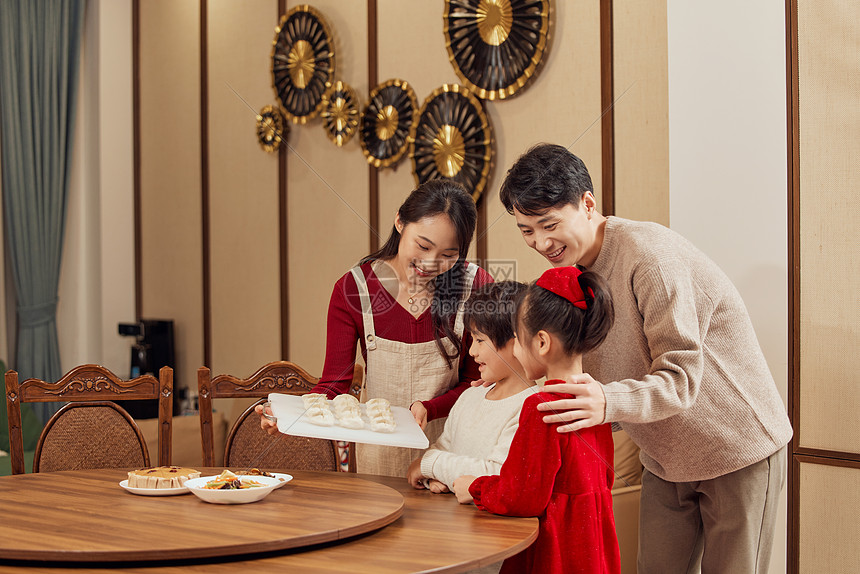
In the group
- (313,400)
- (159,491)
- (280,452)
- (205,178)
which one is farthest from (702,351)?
(205,178)

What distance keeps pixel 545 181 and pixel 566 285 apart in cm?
27

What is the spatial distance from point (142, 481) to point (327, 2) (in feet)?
10.8

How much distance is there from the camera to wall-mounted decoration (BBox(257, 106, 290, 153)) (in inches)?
182

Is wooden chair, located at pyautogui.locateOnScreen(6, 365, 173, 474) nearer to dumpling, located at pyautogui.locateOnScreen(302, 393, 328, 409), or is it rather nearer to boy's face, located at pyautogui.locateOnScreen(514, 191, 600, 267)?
dumpling, located at pyautogui.locateOnScreen(302, 393, 328, 409)

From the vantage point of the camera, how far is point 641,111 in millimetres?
2945

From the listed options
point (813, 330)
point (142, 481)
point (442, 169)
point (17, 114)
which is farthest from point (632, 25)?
point (17, 114)

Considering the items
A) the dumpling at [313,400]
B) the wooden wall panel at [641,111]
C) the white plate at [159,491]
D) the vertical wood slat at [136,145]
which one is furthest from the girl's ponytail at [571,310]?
the vertical wood slat at [136,145]

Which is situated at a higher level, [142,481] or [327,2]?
[327,2]

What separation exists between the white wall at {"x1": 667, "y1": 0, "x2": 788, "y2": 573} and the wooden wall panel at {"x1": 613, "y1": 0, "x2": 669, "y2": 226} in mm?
235

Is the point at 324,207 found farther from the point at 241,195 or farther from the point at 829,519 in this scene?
the point at 829,519

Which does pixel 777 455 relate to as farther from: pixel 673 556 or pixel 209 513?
pixel 209 513

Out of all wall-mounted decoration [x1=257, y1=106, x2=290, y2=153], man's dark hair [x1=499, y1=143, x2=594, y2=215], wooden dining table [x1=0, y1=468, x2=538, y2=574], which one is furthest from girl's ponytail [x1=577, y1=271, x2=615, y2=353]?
wall-mounted decoration [x1=257, y1=106, x2=290, y2=153]

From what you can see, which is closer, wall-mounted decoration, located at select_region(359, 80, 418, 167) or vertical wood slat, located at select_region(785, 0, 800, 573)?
vertical wood slat, located at select_region(785, 0, 800, 573)

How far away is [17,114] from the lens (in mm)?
5320
